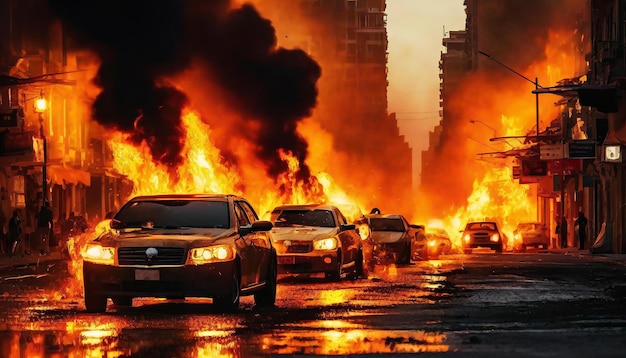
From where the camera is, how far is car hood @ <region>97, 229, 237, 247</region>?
17422 mm

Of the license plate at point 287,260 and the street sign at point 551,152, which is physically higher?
the street sign at point 551,152

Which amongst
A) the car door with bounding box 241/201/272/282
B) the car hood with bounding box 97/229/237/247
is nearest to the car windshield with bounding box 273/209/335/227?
the car door with bounding box 241/201/272/282

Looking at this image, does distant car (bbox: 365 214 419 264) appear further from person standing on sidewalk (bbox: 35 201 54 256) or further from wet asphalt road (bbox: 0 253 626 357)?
person standing on sidewalk (bbox: 35 201 54 256)

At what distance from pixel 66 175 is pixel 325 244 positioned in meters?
40.5

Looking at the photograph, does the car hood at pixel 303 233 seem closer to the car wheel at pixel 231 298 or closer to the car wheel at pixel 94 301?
the car wheel at pixel 231 298

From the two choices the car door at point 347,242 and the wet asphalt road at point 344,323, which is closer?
the wet asphalt road at point 344,323

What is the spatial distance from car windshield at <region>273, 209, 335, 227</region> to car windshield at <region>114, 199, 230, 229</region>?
8.41 m

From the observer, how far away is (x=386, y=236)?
3828cm

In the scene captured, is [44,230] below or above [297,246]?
below

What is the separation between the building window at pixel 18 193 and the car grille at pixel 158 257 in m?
39.8

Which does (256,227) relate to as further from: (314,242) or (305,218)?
(305,218)

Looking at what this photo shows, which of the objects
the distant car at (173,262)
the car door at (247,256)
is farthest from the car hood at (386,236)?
the distant car at (173,262)

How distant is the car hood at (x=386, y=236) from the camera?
3784 centimetres

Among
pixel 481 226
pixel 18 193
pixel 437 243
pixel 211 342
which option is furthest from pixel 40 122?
pixel 211 342
